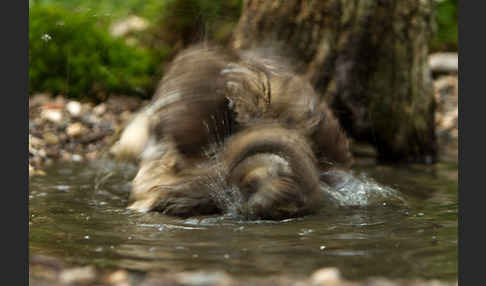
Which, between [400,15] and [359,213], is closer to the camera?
[359,213]

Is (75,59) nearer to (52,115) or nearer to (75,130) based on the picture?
(52,115)

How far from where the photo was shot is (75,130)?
28.9 feet

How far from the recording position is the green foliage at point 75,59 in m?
9.45

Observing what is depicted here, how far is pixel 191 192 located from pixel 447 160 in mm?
4011

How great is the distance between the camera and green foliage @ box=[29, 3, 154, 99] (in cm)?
945

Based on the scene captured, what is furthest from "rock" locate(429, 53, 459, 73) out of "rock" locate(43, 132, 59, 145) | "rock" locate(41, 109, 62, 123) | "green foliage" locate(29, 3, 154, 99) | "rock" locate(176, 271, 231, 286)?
"rock" locate(176, 271, 231, 286)

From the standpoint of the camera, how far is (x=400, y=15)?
7.73 m

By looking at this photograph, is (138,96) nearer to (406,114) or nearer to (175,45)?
(175,45)

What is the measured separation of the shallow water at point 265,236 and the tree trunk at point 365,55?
1.68m

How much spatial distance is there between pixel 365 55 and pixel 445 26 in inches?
216

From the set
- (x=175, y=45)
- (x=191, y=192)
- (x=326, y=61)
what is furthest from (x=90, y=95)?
(x=191, y=192)

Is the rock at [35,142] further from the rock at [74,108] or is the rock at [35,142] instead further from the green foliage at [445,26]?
the green foliage at [445,26]

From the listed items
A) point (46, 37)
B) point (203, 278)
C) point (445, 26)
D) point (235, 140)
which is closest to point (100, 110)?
point (46, 37)

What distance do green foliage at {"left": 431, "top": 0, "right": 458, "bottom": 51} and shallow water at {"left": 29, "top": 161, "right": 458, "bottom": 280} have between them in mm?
6245
